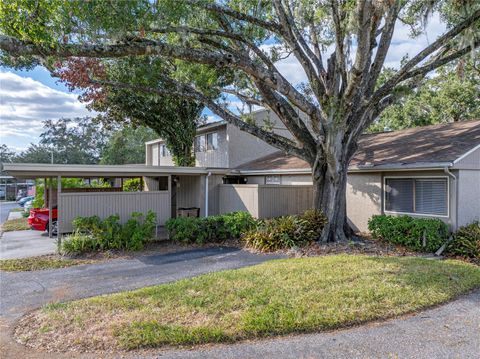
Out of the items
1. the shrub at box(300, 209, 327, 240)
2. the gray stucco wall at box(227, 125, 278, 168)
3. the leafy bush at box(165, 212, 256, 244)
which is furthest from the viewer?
the gray stucco wall at box(227, 125, 278, 168)

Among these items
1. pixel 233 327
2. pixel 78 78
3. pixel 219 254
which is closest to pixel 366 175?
pixel 219 254

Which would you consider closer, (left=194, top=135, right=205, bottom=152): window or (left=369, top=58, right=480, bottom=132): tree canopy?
(left=369, top=58, right=480, bottom=132): tree canopy

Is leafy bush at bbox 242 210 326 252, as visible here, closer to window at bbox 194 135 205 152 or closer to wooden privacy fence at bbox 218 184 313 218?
wooden privacy fence at bbox 218 184 313 218

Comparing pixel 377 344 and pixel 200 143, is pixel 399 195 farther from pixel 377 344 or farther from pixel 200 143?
pixel 200 143

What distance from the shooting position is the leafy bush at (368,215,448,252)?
9.58 metres

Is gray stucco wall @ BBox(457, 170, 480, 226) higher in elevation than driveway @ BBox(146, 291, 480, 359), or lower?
higher

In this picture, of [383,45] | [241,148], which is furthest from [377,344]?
[241,148]

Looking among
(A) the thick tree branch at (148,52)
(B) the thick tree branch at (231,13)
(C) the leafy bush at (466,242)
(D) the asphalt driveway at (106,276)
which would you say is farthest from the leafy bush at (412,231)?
(B) the thick tree branch at (231,13)

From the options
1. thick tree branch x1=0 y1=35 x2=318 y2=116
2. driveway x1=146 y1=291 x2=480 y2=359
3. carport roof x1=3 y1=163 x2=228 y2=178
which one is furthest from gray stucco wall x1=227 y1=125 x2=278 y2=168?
driveway x1=146 y1=291 x2=480 y2=359

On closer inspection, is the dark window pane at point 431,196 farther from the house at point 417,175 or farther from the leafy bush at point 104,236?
the leafy bush at point 104,236

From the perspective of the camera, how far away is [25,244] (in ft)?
39.8

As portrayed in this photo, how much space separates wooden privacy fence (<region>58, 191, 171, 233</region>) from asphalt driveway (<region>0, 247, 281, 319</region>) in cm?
242

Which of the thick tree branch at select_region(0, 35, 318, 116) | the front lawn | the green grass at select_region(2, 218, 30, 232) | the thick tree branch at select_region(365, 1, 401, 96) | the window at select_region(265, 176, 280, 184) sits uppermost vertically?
the thick tree branch at select_region(365, 1, 401, 96)

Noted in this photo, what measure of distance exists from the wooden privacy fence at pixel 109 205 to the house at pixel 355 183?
1.1 inches
